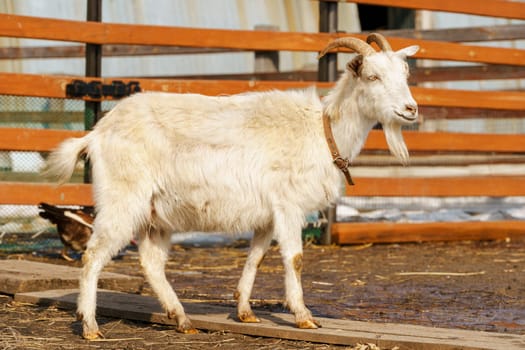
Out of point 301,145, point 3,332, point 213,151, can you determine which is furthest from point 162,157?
point 3,332

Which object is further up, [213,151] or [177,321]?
[213,151]

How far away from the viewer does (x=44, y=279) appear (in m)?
7.56

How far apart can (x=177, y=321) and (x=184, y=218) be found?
2.11 feet

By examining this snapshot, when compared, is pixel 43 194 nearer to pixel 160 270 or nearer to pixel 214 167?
pixel 160 270

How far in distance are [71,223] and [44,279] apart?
1697 mm

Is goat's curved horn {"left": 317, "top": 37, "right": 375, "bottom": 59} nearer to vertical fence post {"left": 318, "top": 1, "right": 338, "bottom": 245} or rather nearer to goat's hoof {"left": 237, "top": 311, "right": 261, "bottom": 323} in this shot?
goat's hoof {"left": 237, "top": 311, "right": 261, "bottom": 323}

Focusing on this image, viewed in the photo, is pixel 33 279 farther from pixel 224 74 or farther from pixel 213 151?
pixel 224 74

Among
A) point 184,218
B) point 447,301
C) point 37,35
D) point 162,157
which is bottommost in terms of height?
point 447,301

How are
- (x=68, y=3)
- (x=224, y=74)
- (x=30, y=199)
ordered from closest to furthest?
(x=30, y=199), (x=68, y=3), (x=224, y=74)

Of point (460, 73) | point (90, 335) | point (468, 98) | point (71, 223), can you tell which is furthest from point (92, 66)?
point (460, 73)

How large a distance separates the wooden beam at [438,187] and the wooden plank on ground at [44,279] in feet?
11.1

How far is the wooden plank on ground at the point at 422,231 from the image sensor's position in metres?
10.8

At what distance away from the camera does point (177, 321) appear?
6219mm

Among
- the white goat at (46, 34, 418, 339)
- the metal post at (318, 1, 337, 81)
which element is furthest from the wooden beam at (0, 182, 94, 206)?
the white goat at (46, 34, 418, 339)
